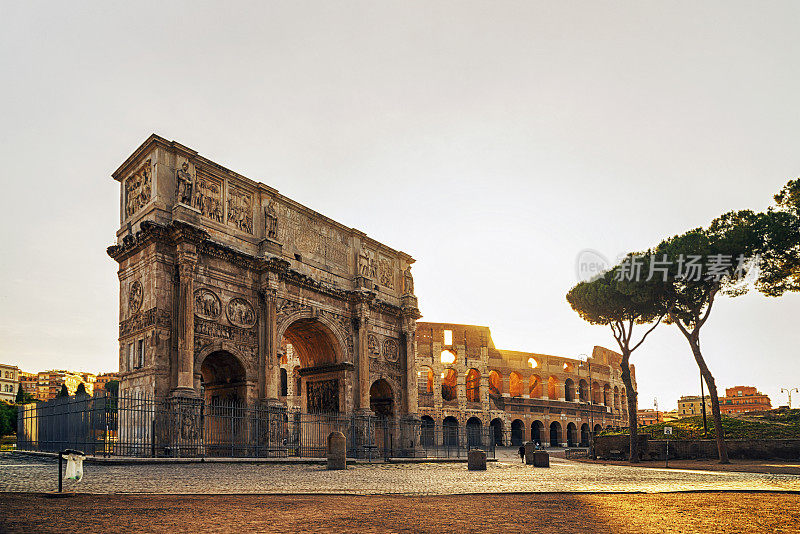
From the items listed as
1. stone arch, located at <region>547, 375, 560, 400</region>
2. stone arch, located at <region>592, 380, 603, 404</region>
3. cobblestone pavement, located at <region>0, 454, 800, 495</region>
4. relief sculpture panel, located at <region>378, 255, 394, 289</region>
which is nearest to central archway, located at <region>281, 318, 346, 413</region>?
relief sculpture panel, located at <region>378, 255, 394, 289</region>

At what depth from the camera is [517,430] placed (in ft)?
180

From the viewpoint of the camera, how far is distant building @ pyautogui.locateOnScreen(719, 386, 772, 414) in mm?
118750

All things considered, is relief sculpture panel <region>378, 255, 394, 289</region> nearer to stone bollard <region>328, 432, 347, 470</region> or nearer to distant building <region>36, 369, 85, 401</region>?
stone bollard <region>328, 432, 347, 470</region>

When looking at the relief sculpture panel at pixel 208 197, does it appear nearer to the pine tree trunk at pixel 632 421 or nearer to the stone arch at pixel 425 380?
the pine tree trunk at pixel 632 421

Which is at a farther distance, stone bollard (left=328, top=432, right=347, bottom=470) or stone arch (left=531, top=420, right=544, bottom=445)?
stone arch (left=531, top=420, right=544, bottom=445)

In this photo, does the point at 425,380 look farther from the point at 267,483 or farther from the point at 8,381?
the point at 8,381

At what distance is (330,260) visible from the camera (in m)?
28.5

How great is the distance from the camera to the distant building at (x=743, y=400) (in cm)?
11875

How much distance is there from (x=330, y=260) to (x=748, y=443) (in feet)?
64.7

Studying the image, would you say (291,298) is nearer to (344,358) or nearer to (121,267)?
(344,358)

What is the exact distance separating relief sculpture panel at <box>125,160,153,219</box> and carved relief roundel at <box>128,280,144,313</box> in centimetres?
270

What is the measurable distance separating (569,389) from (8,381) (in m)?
84.8

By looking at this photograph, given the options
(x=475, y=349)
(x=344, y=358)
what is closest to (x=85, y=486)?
(x=344, y=358)

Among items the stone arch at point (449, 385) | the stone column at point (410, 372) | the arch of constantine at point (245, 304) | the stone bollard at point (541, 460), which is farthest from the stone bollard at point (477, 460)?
the stone arch at point (449, 385)
